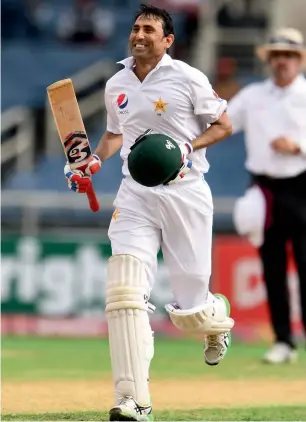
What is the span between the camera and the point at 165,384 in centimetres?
827

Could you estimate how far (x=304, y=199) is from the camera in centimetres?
964

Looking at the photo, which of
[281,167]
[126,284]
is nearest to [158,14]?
[126,284]

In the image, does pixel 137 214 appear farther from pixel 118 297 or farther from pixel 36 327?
pixel 36 327

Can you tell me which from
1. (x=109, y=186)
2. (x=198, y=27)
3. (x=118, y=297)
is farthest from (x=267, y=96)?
(x=198, y=27)

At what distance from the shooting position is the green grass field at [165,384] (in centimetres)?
659

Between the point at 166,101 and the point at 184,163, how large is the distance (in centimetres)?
40

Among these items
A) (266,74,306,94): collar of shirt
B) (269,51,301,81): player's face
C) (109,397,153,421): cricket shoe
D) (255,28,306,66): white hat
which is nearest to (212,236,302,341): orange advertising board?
(266,74,306,94): collar of shirt

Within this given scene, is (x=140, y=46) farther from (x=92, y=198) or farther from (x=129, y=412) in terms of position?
(x=129, y=412)

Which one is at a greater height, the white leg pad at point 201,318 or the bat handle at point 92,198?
the bat handle at point 92,198

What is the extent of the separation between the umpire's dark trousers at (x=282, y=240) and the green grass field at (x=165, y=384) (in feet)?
1.43

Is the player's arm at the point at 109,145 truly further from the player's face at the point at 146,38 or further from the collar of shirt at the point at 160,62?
the player's face at the point at 146,38

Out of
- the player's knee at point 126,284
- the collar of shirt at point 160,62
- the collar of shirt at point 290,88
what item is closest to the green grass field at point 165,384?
the player's knee at point 126,284

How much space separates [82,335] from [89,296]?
402mm

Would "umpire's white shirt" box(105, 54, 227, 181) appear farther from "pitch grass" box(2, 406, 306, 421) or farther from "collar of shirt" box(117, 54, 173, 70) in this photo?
"pitch grass" box(2, 406, 306, 421)
